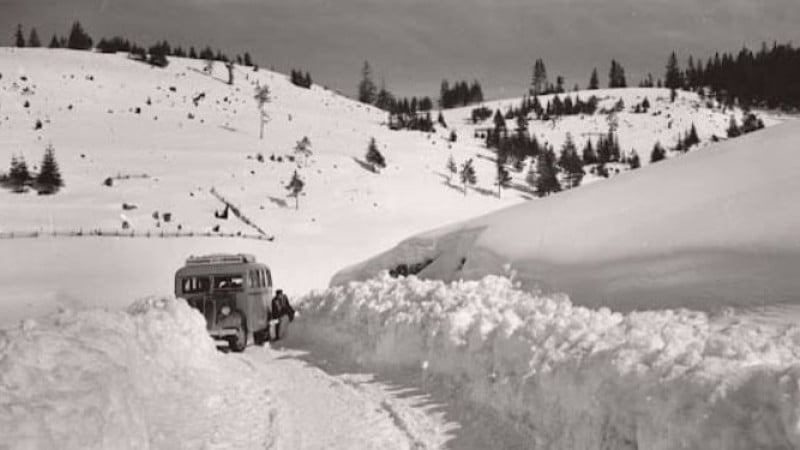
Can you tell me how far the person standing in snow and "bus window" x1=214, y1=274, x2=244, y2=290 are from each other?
2.66 m

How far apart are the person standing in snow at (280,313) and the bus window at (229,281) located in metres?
2.66

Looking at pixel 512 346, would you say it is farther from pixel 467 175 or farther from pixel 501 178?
pixel 501 178

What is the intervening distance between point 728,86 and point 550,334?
199 m

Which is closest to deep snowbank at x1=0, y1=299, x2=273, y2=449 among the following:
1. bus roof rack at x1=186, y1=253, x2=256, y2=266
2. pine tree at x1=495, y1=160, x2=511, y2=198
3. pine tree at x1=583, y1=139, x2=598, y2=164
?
bus roof rack at x1=186, y1=253, x2=256, y2=266

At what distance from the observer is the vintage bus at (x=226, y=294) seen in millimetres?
18406

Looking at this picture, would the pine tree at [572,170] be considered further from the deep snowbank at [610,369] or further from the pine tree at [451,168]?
the deep snowbank at [610,369]

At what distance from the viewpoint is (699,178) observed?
16.4m

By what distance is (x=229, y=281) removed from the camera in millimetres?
19359

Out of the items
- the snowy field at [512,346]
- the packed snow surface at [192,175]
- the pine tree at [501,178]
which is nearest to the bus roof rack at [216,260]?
the snowy field at [512,346]

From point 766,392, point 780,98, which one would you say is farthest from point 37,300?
point 780,98

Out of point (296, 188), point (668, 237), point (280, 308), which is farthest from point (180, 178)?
point (668, 237)

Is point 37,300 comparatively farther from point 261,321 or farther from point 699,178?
point 699,178

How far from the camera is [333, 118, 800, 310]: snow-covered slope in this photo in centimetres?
1059

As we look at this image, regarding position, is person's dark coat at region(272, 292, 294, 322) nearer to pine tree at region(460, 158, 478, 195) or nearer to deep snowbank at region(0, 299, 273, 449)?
deep snowbank at region(0, 299, 273, 449)
